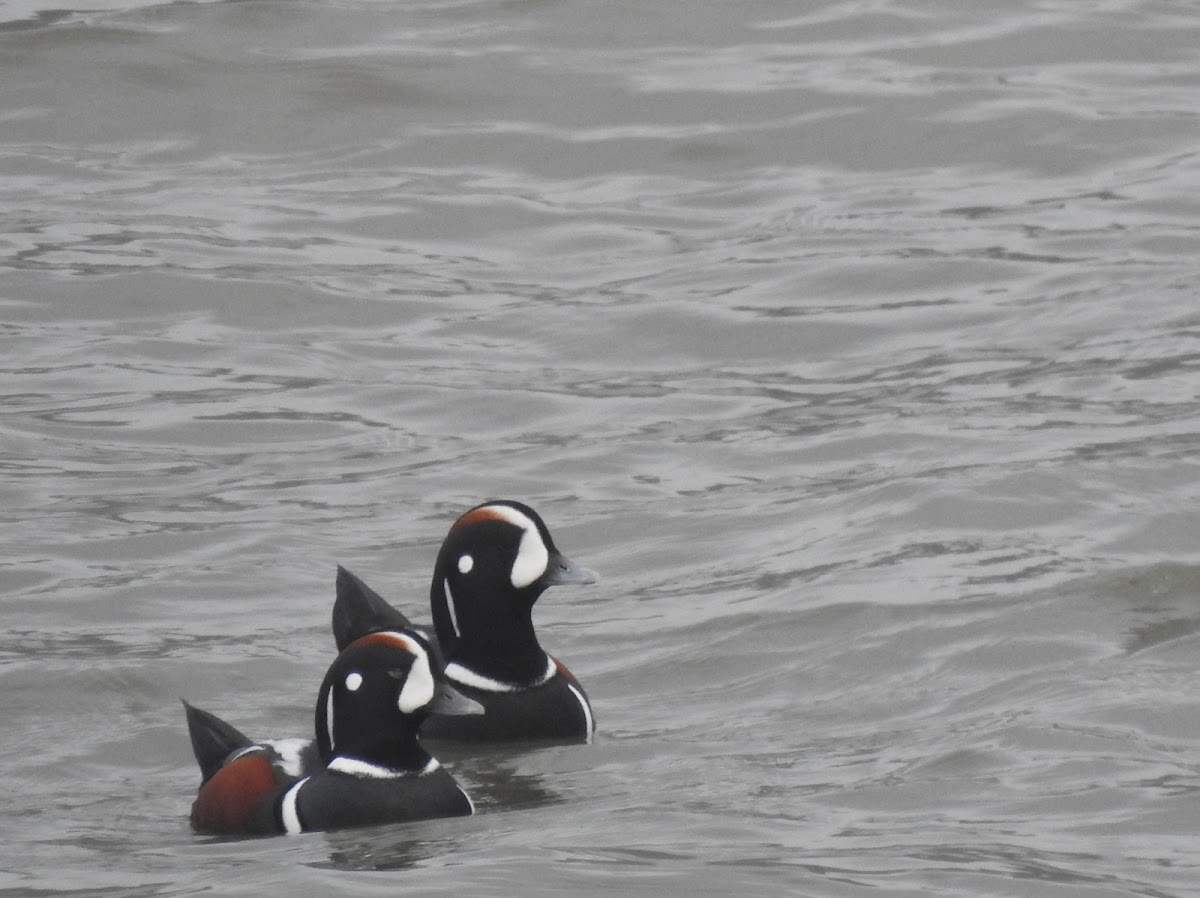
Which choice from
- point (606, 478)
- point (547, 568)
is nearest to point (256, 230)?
point (606, 478)

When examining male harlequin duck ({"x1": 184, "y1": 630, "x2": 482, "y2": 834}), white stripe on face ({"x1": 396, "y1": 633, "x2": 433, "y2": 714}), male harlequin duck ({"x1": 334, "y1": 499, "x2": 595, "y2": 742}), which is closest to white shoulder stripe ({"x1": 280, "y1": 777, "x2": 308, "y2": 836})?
male harlequin duck ({"x1": 184, "y1": 630, "x2": 482, "y2": 834})

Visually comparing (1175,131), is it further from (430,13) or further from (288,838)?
(288,838)

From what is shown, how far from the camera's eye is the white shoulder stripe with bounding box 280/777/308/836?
688 centimetres

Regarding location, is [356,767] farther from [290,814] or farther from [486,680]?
[486,680]

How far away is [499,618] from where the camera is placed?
8.15m

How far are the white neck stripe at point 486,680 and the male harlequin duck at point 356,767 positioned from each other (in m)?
0.87

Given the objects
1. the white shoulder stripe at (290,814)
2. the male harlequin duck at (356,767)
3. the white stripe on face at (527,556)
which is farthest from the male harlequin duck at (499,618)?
the white shoulder stripe at (290,814)

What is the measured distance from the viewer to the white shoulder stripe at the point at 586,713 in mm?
7945

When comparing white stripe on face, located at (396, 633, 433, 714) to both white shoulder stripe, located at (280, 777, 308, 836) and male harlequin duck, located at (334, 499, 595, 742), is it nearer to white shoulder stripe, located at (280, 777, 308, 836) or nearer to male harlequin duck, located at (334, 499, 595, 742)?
white shoulder stripe, located at (280, 777, 308, 836)

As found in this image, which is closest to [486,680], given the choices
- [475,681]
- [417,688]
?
[475,681]

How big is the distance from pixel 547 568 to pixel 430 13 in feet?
38.7

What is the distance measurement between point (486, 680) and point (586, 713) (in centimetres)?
39

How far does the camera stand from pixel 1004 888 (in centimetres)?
572

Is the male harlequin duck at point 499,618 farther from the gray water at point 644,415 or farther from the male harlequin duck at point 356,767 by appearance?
the male harlequin duck at point 356,767
